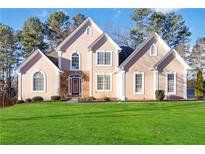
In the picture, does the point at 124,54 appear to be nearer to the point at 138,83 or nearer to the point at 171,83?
the point at 138,83

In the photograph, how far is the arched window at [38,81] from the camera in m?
21.9

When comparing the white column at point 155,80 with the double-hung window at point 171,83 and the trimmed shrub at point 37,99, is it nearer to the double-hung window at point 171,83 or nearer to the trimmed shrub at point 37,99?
the double-hung window at point 171,83

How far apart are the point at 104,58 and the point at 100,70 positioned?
83 cm

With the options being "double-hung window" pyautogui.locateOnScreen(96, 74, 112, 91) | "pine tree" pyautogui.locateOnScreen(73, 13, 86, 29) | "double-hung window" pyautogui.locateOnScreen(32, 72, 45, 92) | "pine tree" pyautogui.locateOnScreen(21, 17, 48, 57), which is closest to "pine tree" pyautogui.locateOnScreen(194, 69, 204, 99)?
"double-hung window" pyautogui.locateOnScreen(96, 74, 112, 91)

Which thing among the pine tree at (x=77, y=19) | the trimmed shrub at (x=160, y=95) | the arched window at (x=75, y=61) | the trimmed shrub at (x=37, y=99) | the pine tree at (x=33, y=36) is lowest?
the trimmed shrub at (x=37, y=99)

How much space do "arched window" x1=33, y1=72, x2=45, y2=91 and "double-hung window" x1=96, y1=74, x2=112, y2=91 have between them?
3.55 m

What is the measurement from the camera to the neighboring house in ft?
70.7

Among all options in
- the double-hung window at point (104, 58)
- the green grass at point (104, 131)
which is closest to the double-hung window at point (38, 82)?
the double-hung window at point (104, 58)

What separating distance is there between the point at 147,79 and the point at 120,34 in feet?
24.2

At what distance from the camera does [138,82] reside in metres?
21.7

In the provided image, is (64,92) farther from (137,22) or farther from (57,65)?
(137,22)

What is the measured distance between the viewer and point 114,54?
2269 cm

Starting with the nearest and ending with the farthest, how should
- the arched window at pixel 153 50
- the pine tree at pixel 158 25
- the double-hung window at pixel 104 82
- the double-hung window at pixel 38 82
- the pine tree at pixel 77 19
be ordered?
the double-hung window at pixel 38 82, the arched window at pixel 153 50, the double-hung window at pixel 104 82, the pine tree at pixel 158 25, the pine tree at pixel 77 19

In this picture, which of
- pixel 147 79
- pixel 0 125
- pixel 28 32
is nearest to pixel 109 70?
pixel 147 79
